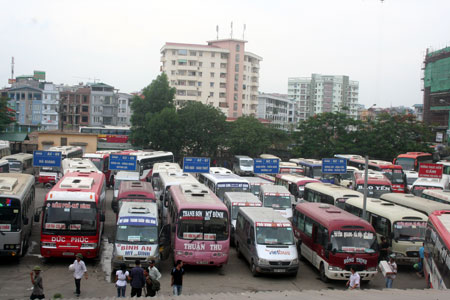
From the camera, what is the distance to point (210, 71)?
89875mm

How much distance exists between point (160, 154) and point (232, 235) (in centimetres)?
2062

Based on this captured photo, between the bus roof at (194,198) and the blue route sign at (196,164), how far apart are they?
44.9ft

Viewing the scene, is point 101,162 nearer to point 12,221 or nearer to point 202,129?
point 202,129

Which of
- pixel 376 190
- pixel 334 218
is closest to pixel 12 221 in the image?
pixel 334 218

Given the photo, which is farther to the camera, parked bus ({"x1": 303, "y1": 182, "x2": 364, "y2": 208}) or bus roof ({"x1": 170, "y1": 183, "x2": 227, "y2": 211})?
parked bus ({"x1": 303, "y1": 182, "x2": 364, "y2": 208})

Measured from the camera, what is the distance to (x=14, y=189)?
55.4ft

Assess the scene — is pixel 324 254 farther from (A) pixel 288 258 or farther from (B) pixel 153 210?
(B) pixel 153 210

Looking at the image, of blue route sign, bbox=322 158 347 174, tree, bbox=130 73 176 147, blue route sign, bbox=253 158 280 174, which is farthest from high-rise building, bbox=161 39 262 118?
blue route sign, bbox=322 158 347 174

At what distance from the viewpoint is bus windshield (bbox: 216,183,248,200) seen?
25.1 m

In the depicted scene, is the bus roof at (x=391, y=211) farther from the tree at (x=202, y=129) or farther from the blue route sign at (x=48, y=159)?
the tree at (x=202, y=129)

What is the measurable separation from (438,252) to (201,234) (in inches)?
274

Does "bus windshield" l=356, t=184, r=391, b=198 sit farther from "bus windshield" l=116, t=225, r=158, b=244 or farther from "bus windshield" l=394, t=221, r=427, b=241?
"bus windshield" l=116, t=225, r=158, b=244

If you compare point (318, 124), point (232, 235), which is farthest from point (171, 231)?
point (318, 124)

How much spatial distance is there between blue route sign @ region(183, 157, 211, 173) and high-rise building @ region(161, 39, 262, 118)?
174 feet
